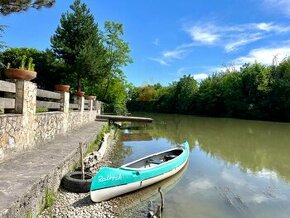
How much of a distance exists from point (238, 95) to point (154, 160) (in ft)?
124

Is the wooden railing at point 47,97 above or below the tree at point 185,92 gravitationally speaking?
below

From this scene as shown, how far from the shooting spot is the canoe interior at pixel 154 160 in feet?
26.9

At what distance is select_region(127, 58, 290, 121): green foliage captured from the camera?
39.6m

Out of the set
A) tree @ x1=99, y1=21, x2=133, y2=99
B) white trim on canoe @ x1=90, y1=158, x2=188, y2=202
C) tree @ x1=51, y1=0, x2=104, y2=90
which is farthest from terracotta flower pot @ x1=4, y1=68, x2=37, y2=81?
tree @ x1=99, y1=21, x2=133, y2=99

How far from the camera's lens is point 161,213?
19.1ft

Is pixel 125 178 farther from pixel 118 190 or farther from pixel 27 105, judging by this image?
pixel 27 105

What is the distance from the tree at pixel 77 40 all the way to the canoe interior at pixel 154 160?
10977 millimetres

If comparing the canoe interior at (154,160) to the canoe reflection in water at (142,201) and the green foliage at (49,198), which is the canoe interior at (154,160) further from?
the green foliage at (49,198)

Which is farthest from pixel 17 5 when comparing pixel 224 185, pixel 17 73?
pixel 224 185

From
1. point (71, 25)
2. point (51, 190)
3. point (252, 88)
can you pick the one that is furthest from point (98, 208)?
point (252, 88)

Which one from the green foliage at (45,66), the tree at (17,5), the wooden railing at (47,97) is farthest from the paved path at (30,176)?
the green foliage at (45,66)

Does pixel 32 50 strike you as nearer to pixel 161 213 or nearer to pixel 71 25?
pixel 71 25

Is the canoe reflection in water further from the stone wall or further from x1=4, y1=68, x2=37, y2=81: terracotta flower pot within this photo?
x1=4, y1=68, x2=37, y2=81: terracotta flower pot

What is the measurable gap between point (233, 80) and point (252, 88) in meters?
4.03
